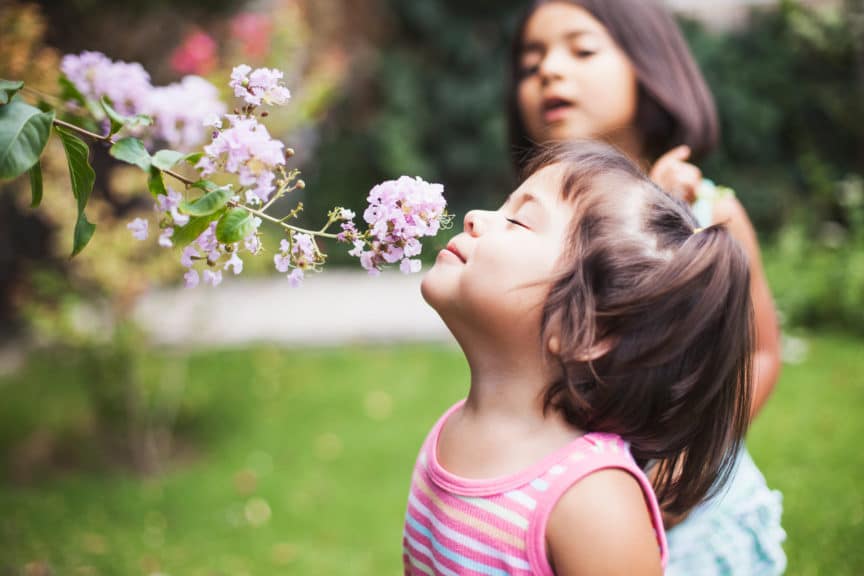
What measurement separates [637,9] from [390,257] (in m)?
1.24

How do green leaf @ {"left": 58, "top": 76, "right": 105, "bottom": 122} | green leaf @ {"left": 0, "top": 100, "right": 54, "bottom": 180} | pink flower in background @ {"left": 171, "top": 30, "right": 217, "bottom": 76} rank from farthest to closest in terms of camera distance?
pink flower in background @ {"left": 171, "top": 30, "right": 217, "bottom": 76} < green leaf @ {"left": 58, "top": 76, "right": 105, "bottom": 122} < green leaf @ {"left": 0, "top": 100, "right": 54, "bottom": 180}

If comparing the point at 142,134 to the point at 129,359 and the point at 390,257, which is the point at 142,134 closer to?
the point at 390,257

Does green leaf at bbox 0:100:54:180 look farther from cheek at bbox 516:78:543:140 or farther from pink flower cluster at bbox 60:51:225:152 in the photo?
cheek at bbox 516:78:543:140

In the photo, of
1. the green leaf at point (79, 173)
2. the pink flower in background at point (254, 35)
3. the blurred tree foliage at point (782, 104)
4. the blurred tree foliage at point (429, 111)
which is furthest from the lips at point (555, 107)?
the blurred tree foliage at point (782, 104)

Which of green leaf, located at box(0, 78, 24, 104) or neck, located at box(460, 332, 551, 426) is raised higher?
green leaf, located at box(0, 78, 24, 104)

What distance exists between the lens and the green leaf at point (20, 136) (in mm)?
1035

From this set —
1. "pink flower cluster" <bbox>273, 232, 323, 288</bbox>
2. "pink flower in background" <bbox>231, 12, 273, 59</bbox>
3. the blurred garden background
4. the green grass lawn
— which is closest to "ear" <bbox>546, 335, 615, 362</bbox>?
"pink flower cluster" <bbox>273, 232, 323, 288</bbox>

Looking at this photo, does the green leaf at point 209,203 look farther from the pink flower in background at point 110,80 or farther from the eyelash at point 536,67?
the eyelash at point 536,67

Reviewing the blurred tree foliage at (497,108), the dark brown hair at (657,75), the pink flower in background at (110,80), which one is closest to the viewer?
the pink flower in background at (110,80)

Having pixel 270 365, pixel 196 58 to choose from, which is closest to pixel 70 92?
pixel 196 58

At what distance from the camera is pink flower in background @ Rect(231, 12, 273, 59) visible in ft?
14.4

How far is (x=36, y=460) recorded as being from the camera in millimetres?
4148

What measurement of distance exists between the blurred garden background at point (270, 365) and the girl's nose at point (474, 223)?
4.64 feet

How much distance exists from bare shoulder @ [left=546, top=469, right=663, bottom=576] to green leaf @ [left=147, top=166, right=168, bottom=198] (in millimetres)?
729
